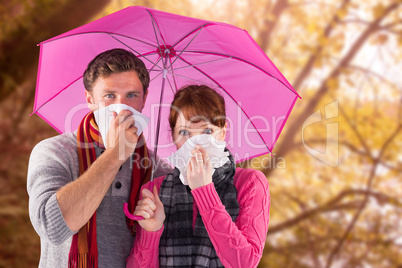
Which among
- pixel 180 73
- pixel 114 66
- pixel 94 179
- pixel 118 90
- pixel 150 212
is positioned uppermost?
pixel 180 73

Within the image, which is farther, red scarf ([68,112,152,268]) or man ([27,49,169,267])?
red scarf ([68,112,152,268])

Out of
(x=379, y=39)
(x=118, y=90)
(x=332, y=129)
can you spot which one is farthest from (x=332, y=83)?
(x=118, y=90)

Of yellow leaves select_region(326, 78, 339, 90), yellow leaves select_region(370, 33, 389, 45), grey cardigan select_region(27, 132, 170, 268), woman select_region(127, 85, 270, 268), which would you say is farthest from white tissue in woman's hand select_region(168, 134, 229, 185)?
yellow leaves select_region(370, 33, 389, 45)

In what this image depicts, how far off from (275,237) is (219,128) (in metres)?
4.29

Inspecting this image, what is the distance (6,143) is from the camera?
5.21m

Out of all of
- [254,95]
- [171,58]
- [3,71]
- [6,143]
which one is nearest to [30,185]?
[171,58]

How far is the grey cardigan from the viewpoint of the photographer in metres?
1.84

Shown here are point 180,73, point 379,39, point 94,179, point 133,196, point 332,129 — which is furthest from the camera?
point 332,129

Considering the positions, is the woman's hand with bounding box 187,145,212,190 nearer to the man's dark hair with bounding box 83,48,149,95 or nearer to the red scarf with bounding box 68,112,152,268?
the red scarf with bounding box 68,112,152,268

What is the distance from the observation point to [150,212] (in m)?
1.86

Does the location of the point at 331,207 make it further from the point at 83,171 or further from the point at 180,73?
the point at 83,171

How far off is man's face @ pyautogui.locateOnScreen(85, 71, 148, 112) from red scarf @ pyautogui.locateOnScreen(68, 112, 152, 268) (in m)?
0.12

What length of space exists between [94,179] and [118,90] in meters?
0.48

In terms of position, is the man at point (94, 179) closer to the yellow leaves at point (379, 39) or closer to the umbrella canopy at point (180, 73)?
the umbrella canopy at point (180, 73)
